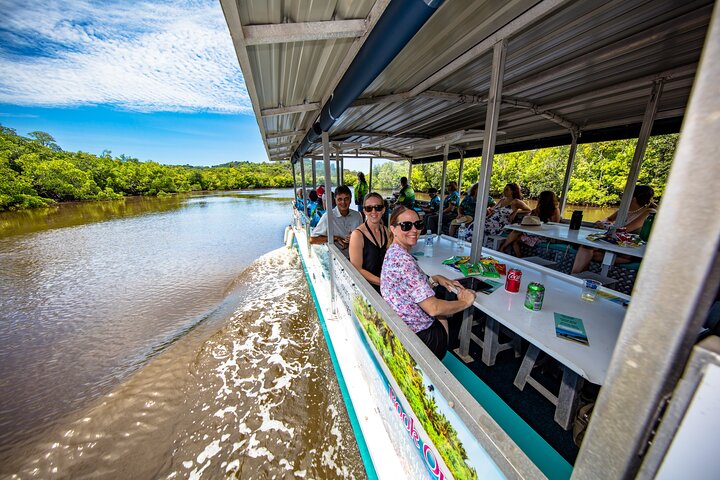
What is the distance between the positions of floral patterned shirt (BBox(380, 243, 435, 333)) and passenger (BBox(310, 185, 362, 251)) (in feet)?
6.36

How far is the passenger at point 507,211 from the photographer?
4.83 meters

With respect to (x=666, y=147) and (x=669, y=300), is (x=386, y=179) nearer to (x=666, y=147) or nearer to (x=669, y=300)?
(x=666, y=147)

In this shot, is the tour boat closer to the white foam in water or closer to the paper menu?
the paper menu

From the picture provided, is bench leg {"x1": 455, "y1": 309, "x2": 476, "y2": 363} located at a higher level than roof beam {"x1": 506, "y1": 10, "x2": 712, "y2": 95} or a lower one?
lower

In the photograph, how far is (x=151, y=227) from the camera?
47.4ft

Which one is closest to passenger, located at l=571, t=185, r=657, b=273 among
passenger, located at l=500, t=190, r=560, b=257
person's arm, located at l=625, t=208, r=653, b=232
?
person's arm, located at l=625, t=208, r=653, b=232

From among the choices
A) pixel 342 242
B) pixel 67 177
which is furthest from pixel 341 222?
pixel 67 177

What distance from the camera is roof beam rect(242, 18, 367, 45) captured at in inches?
68.5

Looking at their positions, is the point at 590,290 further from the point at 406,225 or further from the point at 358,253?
the point at 358,253

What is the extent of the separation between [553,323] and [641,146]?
388 cm

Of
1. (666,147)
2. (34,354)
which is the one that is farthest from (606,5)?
(666,147)

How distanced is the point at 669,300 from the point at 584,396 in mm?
2285

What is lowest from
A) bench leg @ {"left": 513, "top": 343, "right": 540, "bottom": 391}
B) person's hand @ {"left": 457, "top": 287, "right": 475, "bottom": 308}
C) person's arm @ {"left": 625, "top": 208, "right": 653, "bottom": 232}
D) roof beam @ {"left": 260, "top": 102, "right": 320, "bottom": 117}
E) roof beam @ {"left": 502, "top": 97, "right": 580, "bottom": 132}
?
bench leg @ {"left": 513, "top": 343, "right": 540, "bottom": 391}

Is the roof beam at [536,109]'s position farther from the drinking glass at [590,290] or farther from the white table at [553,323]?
the drinking glass at [590,290]
